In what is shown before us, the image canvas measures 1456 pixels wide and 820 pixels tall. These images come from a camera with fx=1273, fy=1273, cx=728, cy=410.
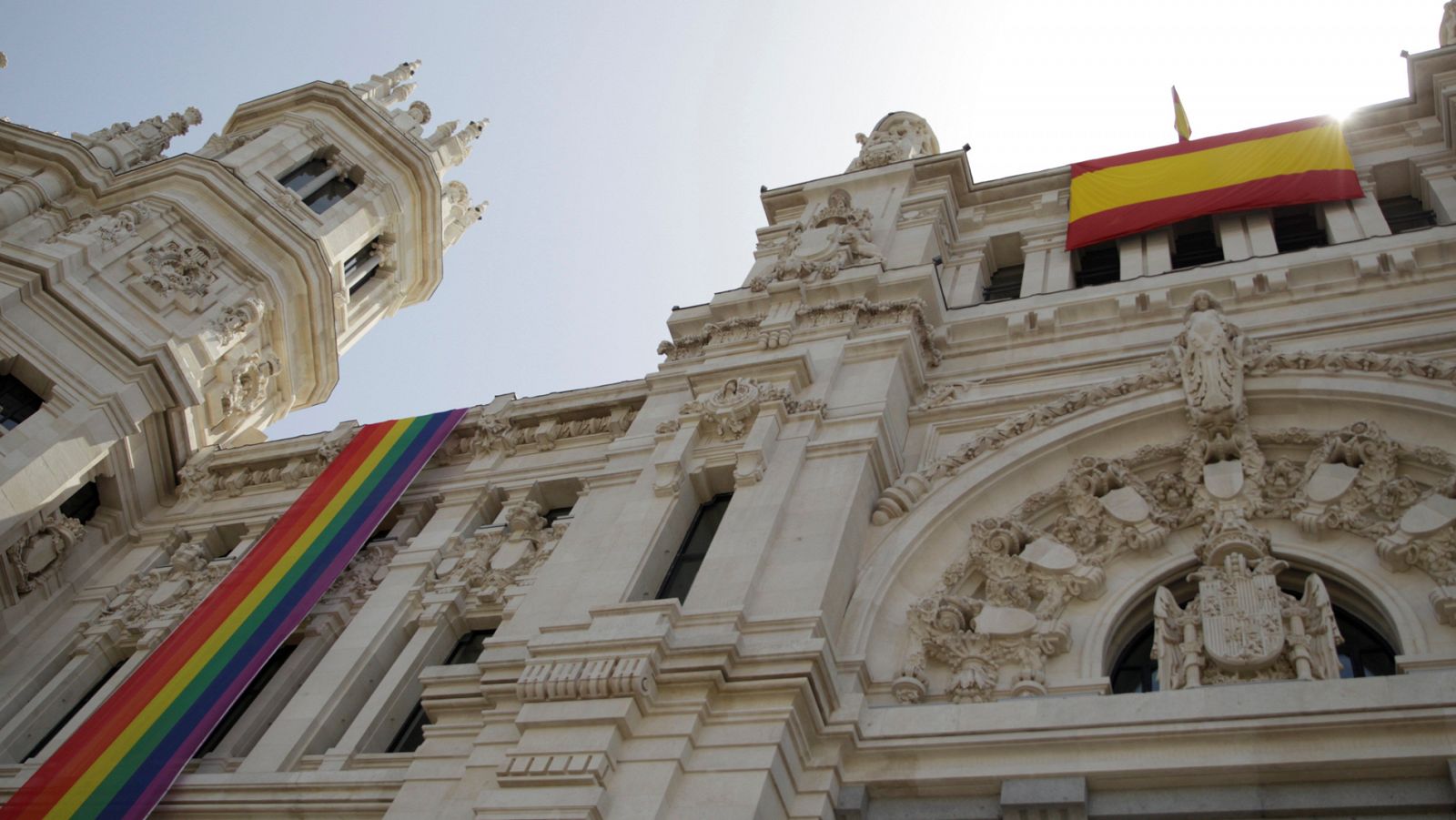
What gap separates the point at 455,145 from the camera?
126ft

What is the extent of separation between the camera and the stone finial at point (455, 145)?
37656 millimetres

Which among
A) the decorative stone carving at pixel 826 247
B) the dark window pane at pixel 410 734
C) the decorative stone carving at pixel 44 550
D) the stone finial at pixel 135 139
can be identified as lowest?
the dark window pane at pixel 410 734

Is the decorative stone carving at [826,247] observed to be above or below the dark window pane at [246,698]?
above

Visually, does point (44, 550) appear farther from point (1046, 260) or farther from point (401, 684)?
point (1046, 260)

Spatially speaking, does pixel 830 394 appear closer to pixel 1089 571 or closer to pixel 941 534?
pixel 941 534

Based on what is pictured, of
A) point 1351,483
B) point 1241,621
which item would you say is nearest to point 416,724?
point 1241,621

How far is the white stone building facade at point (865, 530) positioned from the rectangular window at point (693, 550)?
70mm

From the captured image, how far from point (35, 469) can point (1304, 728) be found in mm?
20715

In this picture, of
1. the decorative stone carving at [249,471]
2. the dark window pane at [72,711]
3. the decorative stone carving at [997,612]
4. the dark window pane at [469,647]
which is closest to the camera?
the decorative stone carving at [997,612]

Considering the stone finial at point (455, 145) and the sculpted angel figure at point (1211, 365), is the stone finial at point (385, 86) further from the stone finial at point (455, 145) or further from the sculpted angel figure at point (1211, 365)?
the sculpted angel figure at point (1211, 365)

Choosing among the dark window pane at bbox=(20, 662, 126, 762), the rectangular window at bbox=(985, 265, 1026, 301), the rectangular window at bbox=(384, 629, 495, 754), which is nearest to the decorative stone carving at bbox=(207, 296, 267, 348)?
the dark window pane at bbox=(20, 662, 126, 762)

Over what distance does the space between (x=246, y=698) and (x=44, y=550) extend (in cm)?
608

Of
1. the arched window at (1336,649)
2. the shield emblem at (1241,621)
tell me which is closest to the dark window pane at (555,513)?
the arched window at (1336,649)

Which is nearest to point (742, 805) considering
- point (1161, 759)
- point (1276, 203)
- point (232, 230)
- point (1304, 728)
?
point (1161, 759)
